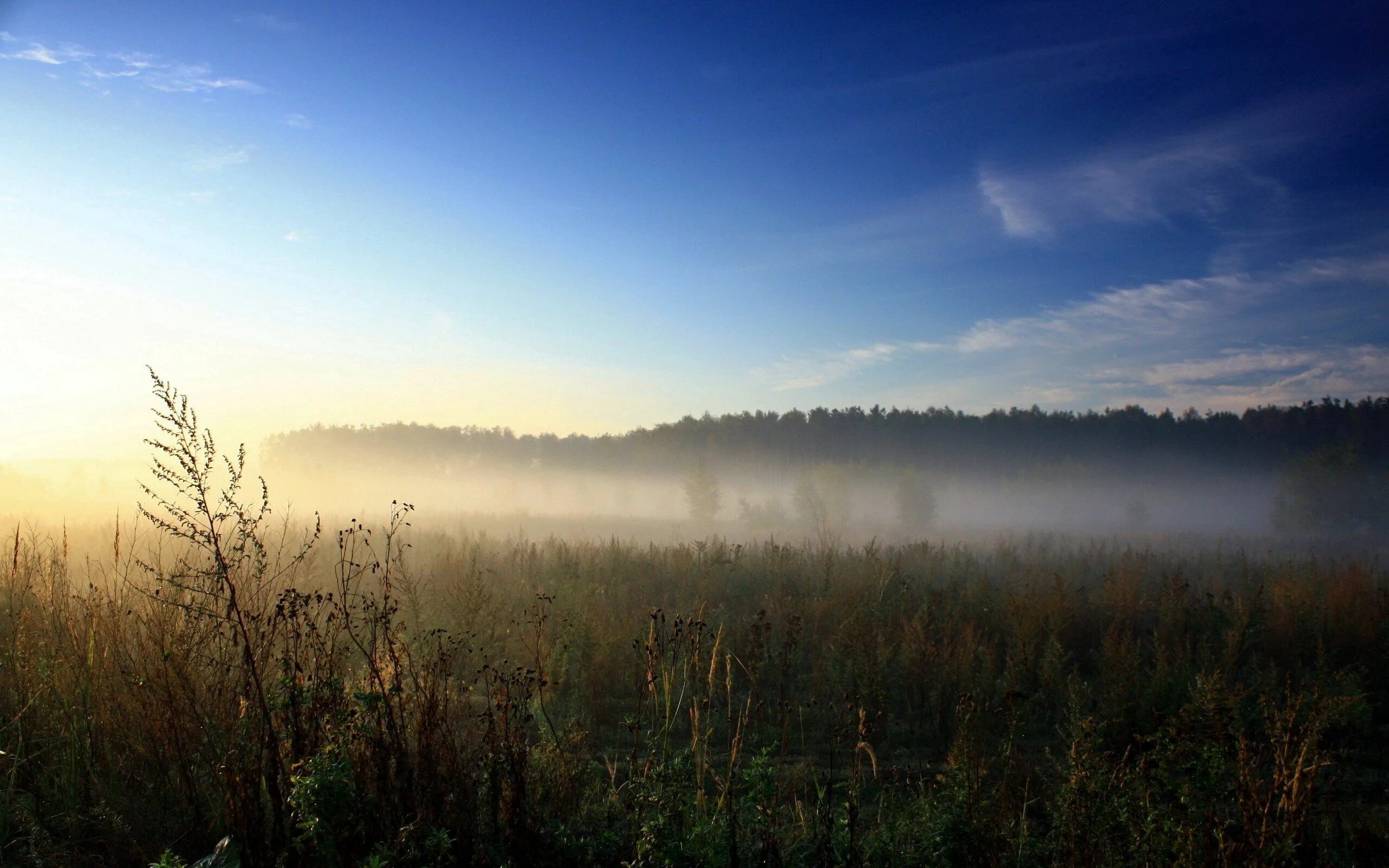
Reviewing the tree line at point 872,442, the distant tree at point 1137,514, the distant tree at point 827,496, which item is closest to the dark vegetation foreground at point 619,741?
A: the distant tree at point 827,496

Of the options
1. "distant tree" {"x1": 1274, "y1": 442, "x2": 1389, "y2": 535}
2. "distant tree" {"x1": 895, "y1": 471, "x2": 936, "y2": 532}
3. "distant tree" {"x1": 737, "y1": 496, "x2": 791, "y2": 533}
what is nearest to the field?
"distant tree" {"x1": 895, "y1": 471, "x2": 936, "y2": 532}

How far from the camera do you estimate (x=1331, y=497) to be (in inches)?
1328

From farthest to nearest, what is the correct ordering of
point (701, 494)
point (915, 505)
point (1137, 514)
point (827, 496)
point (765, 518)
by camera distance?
point (701, 494) < point (765, 518) < point (827, 496) < point (1137, 514) < point (915, 505)

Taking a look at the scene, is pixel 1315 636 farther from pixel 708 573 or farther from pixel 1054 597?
pixel 708 573

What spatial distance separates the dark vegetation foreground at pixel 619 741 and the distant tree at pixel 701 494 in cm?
3605

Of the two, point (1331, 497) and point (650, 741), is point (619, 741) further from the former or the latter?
point (1331, 497)

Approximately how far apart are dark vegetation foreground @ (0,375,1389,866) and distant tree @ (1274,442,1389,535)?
34.1m

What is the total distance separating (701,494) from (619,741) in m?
38.5

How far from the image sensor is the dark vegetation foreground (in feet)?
10.5

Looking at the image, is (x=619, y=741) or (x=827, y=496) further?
(x=827, y=496)

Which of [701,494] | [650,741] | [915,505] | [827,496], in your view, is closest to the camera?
[650,741]

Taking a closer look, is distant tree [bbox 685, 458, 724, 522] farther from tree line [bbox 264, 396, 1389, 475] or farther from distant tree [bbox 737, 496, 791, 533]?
tree line [bbox 264, 396, 1389, 475]

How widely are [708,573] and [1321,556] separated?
21.4 metres

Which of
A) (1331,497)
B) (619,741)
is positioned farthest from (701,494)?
(619,741)
